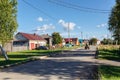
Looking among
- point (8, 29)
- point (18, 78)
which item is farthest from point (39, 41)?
point (18, 78)

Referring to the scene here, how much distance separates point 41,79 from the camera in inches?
622

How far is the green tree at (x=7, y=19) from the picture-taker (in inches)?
1699

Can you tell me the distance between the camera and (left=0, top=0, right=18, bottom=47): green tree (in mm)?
43156

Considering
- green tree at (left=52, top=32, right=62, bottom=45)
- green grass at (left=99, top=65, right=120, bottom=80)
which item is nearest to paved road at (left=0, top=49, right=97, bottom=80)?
green grass at (left=99, top=65, right=120, bottom=80)

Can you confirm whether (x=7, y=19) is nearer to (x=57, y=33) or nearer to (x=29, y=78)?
(x=29, y=78)

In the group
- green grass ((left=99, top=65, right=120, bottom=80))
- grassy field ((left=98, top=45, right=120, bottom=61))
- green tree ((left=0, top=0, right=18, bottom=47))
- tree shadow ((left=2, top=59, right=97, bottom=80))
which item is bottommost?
green grass ((left=99, top=65, right=120, bottom=80))

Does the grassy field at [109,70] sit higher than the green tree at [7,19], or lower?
lower

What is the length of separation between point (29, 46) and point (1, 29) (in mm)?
38941

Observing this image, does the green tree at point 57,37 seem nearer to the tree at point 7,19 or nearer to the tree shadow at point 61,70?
the tree at point 7,19

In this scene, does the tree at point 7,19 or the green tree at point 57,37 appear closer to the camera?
the tree at point 7,19

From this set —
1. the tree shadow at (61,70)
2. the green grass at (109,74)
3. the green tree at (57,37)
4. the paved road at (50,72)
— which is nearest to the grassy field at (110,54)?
the paved road at (50,72)

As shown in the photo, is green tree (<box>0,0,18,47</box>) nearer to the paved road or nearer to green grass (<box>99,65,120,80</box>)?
the paved road

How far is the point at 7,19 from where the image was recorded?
143ft

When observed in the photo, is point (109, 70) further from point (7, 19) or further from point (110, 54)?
point (110, 54)
